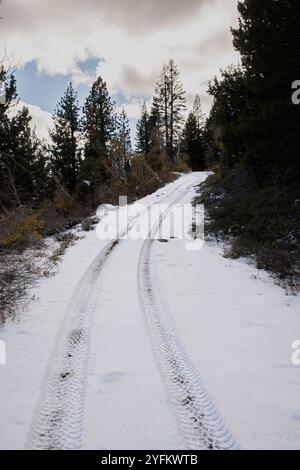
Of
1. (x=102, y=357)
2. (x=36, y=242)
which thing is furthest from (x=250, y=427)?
(x=36, y=242)

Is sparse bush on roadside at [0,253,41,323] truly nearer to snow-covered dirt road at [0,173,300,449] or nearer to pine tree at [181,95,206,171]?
snow-covered dirt road at [0,173,300,449]

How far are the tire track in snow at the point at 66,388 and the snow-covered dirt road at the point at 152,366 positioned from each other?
0.04 feet

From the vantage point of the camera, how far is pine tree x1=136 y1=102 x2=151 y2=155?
5509 centimetres

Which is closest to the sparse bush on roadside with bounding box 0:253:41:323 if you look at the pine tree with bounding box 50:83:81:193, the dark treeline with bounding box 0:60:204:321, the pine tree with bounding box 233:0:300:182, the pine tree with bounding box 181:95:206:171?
the dark treeline with bounding box 0:60:204:321

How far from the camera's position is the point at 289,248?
8852mm

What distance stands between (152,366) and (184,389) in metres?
0.62

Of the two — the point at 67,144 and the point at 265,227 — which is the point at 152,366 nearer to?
the point at 265,227

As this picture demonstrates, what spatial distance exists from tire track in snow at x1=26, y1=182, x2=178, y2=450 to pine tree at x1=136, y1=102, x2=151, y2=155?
164 feet

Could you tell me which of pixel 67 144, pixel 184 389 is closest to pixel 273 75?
pixel 184 389

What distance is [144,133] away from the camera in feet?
186

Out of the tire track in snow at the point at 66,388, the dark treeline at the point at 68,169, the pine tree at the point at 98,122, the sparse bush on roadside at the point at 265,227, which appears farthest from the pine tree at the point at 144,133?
the tire track in snow at the point at 66,388

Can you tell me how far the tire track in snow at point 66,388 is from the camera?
3092 mm

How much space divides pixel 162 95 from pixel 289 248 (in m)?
45.1

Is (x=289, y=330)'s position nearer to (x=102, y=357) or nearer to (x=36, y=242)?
(x=102, y=357)
